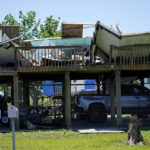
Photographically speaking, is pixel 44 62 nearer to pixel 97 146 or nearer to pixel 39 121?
pixel 39 121

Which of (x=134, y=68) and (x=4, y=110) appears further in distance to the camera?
(x=4, y=110)

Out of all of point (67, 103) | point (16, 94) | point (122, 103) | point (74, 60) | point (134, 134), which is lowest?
point (134, 134)

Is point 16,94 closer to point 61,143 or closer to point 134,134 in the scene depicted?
point 61,143

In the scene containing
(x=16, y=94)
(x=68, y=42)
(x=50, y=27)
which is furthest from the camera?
(x=50, y=27)

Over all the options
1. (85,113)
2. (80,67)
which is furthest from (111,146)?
(85,113)

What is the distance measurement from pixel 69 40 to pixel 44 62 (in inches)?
157

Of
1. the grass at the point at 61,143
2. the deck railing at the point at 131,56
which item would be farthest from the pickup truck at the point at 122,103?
the grass at the point at 61,143

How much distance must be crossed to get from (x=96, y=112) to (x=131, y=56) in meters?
4.27

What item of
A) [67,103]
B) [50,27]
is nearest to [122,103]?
[67,103]

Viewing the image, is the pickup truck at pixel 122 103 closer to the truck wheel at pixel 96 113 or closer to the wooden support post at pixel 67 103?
the truck wheel at pixel 96 113

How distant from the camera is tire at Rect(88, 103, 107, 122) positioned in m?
18.3

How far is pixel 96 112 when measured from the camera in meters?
18.4

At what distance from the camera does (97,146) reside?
10086mm

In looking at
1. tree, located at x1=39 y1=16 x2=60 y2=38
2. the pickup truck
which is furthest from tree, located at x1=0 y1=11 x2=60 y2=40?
the pickup truck
